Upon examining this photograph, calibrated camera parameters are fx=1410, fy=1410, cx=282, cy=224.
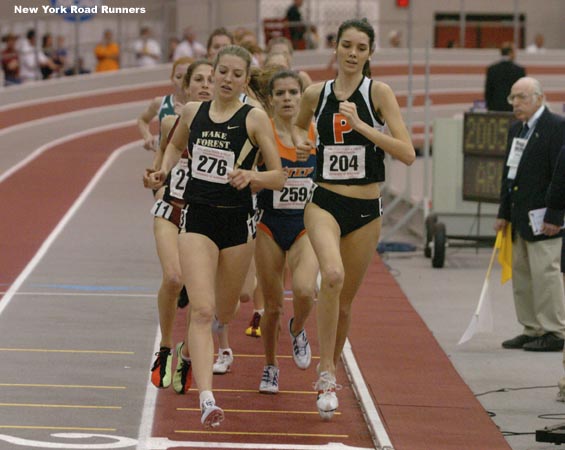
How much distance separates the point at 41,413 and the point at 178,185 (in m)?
1.74

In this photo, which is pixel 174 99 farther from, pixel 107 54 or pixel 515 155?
pixel 107 54

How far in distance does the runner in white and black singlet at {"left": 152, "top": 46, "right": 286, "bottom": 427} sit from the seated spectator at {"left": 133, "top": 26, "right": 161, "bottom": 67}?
72.3 feet

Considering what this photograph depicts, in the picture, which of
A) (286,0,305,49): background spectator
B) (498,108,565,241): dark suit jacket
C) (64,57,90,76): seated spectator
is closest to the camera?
(498,108,565,241): dark suit jacket

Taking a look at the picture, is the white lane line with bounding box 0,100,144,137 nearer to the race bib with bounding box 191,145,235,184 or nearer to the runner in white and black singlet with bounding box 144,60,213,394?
the runner in white and black singlet with bounding box 144,60,213,394

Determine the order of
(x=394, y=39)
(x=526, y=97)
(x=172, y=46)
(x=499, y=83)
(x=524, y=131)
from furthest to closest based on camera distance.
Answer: (x=394, y=39) → (x=172, y=46) → (x=499, y=83) → (x=524, y=131) → (x=526, y=97)

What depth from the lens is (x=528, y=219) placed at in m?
10.9

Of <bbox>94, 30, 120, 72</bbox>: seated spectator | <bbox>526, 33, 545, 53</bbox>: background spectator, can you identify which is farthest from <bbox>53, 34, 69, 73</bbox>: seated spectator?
<bbox>526, 33, 545, 53</bbox>: background spectator

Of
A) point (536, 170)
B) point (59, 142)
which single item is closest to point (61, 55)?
point (59, 142)

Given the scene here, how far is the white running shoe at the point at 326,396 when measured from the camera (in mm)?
8070

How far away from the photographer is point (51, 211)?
18.3 meters

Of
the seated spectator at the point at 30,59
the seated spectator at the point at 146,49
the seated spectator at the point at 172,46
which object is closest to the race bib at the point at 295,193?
the seated spectator at the point at 30,59

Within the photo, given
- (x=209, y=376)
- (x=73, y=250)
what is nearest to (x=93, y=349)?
(x=209, y=376)

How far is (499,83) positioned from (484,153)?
6.78m

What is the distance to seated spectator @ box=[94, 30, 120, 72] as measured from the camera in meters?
29.6
